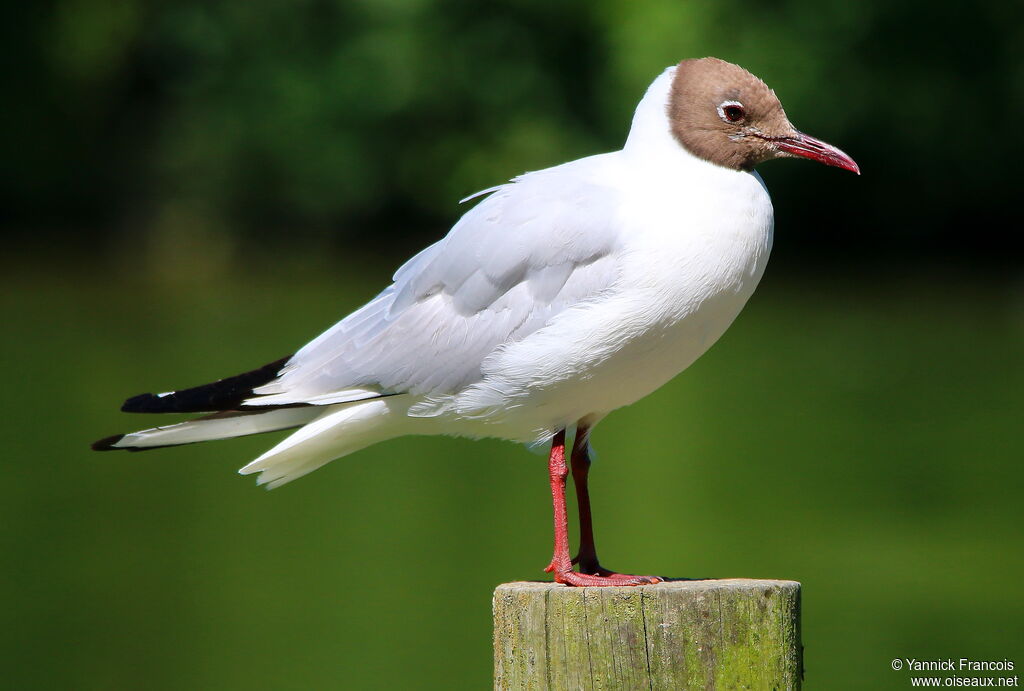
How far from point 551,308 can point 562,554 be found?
63 cm

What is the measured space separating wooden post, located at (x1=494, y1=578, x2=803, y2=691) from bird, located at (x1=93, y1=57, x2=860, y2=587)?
0.45 meters

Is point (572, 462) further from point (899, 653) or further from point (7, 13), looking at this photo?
point (7, 13)

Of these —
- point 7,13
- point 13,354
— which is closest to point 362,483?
point 13,354

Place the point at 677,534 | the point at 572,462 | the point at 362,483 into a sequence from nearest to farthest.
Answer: the point at 572,462 → the point at 677,534 → the point at 362,483

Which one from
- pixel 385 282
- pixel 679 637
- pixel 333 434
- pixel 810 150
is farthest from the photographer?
pixel 385 282

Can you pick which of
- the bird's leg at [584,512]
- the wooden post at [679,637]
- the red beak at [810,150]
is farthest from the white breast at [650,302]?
the wooden post at [679,637]

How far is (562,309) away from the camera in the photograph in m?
3.69

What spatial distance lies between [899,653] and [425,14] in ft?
41.9

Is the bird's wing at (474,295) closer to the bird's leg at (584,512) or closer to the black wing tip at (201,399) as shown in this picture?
the black wing tip at (201,399)

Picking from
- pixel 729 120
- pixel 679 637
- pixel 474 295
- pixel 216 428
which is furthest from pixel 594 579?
pixel 729 120

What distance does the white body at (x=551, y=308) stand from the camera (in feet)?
11.7

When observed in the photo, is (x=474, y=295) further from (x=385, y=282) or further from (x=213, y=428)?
(x=385, y=282)

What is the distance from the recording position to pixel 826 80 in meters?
17.3

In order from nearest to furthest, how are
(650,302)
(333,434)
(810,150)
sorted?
1. (650,302)
2. (810,150)
3. (333,434)
